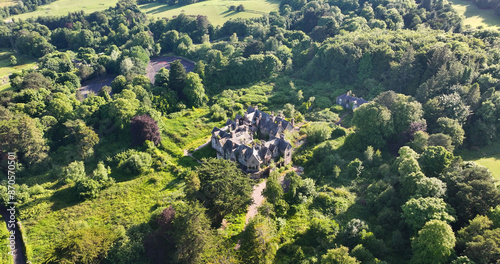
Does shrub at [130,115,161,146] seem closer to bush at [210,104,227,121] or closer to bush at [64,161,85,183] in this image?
bush at [64,161,85,183]

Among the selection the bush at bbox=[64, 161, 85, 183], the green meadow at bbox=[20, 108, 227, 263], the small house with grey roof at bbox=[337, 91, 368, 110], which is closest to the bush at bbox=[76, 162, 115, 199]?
the green meadow at bbox=[20, 108, 227, 263]

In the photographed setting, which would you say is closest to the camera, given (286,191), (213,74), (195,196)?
(195,196)

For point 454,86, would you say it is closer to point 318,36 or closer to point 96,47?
point 318,36

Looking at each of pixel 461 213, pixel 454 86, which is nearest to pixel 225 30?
pixel 454 86

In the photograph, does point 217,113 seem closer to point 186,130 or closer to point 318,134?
point 186,130

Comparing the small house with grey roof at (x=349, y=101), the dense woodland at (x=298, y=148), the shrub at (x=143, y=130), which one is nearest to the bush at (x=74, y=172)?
the dense woodland at (x=298, y=148)

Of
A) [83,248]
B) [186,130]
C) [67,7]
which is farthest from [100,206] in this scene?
[67,7]
